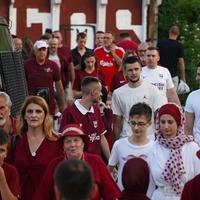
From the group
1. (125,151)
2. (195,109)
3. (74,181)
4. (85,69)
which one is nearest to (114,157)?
(125,151)

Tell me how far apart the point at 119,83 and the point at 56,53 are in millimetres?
4292

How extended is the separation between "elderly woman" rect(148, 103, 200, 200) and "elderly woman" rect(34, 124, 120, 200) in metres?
0.59

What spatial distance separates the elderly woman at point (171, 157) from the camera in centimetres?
962

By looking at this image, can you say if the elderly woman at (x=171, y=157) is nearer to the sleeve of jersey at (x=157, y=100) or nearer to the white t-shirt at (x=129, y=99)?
the white t-shirt at (x=129, y=99)

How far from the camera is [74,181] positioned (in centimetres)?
629

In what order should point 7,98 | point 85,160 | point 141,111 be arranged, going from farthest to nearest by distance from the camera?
point 7,98, point 141,111, point 85,160

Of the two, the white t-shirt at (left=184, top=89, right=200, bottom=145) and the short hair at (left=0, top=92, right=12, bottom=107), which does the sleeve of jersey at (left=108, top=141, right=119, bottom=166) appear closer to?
the short hair at (left=0, top=92, right=12, bottom=107)

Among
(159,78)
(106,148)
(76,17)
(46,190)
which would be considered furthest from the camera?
(76,17)

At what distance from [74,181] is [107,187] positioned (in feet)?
9.15

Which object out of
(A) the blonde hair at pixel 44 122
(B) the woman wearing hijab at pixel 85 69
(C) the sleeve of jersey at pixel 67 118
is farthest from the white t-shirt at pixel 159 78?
(A) the blonde hair at pixel 44 122

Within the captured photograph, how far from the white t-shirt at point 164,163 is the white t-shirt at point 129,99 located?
3.39 m

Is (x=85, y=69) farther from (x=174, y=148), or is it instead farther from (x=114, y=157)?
(x=174, y=148)

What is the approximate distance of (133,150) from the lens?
10625mm

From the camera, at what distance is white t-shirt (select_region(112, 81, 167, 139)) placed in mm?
13297
